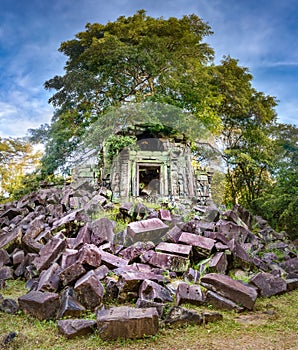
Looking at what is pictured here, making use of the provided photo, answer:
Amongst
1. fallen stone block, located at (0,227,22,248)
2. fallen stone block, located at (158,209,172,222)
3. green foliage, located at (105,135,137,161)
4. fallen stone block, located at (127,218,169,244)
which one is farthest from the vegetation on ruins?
fallen stone block, located at (0,227,22,248)

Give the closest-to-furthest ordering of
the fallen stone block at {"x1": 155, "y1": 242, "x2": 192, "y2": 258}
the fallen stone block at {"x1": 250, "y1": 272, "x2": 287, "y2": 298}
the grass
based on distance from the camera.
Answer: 1. the grass
2. the fallen stone block at {"x1": 250, "y1": 272, "x2": 287, "y2": 298}
3. the fallen stone block at {"x1": 155, "y1": 242, "x2": 192, "y2": 258}

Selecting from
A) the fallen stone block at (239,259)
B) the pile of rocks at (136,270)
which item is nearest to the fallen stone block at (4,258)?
the pile of rocks at (136,270)

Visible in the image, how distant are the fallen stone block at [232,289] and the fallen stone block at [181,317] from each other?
783 millimetres

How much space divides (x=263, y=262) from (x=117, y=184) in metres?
7.30

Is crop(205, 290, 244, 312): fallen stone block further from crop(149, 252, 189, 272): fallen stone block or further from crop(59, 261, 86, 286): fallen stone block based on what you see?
crop(59, 261, 86, 286): fallen stone block

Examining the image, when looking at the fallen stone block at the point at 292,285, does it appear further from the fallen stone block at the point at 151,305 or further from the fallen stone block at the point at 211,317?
the fallen stone block at the point at 151,305

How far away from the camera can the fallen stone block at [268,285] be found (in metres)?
4.58

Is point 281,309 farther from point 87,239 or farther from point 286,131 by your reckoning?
point 286,131

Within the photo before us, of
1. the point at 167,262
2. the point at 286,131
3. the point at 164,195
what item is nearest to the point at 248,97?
the point at 286,131

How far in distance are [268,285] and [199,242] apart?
4.40 ft

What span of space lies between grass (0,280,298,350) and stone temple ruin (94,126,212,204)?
826cm

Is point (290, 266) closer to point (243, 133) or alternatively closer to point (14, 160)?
point (243, 133)

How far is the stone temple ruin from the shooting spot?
12.2 m

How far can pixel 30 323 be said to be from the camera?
3.55 metres
